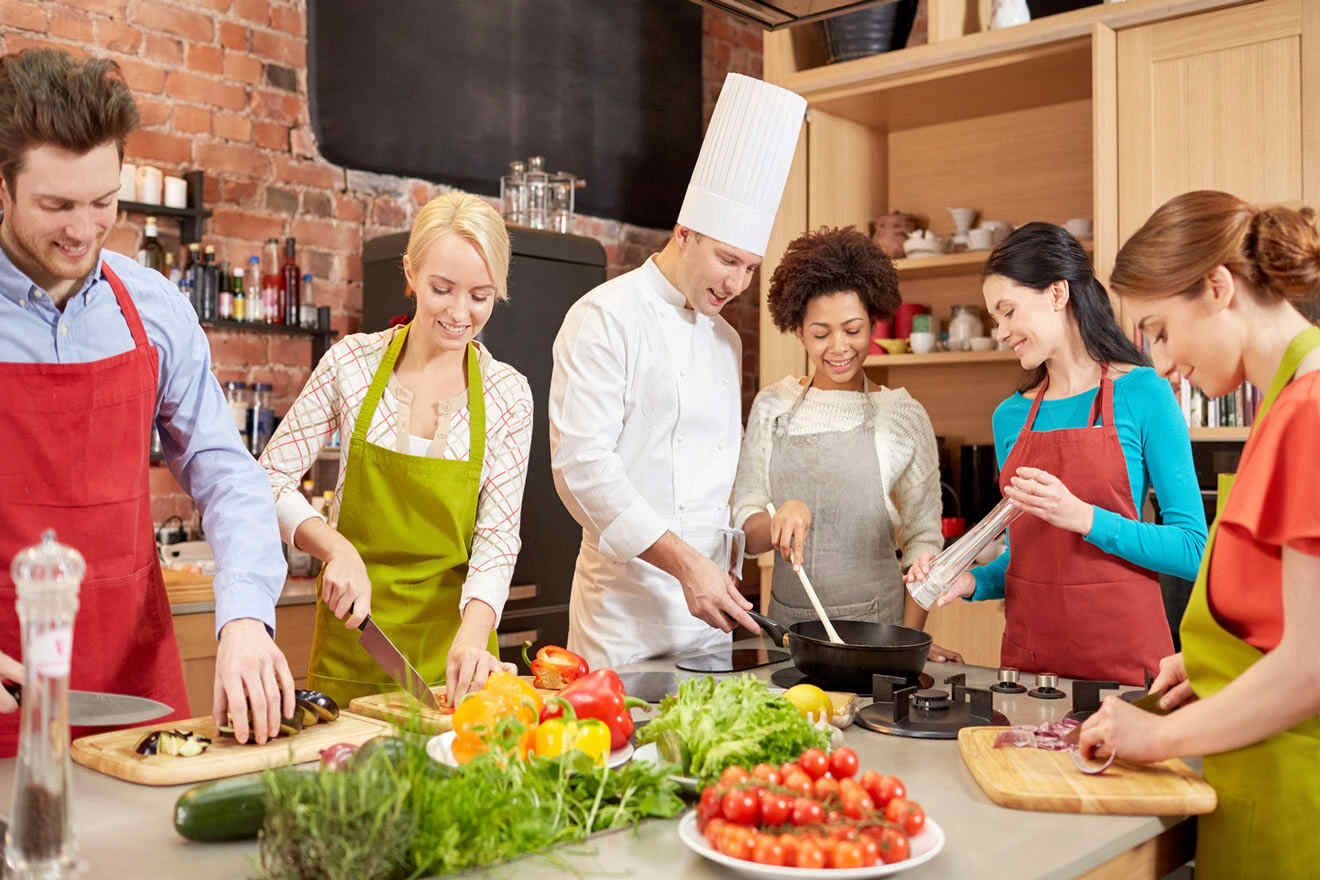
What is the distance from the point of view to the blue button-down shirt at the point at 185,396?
5.12ft

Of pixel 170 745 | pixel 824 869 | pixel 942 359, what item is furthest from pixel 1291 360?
pixel 942 359

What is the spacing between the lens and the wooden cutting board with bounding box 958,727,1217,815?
1270 millimetres

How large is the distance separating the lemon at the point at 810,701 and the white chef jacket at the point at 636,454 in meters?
0.60

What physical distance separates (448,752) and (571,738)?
17cm

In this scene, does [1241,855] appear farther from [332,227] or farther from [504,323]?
[332,227]

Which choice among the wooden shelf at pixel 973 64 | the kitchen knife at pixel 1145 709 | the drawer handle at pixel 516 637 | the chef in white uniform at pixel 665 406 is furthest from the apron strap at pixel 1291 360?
the drawer handle at pixel 516 637

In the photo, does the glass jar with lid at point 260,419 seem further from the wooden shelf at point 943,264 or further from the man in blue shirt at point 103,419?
the wooden shelf at point 943,264

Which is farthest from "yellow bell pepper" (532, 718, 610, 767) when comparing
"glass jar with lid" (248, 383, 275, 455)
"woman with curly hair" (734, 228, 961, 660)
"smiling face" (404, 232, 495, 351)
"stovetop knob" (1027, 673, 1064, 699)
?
"glass jar with lid" (248, 383, 275, 455)

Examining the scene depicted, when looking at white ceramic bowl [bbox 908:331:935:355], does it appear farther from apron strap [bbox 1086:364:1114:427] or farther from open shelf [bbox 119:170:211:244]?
open shelf [bbox 119:170:211:244]

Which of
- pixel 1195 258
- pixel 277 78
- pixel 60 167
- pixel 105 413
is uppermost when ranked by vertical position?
pixel 277 78

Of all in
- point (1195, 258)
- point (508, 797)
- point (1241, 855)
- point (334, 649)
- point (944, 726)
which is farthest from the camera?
point (334, 649)

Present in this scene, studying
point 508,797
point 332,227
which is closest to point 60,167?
point 508,797

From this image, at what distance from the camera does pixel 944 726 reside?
1.57 meters

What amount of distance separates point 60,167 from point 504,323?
→ 2.30 metres
